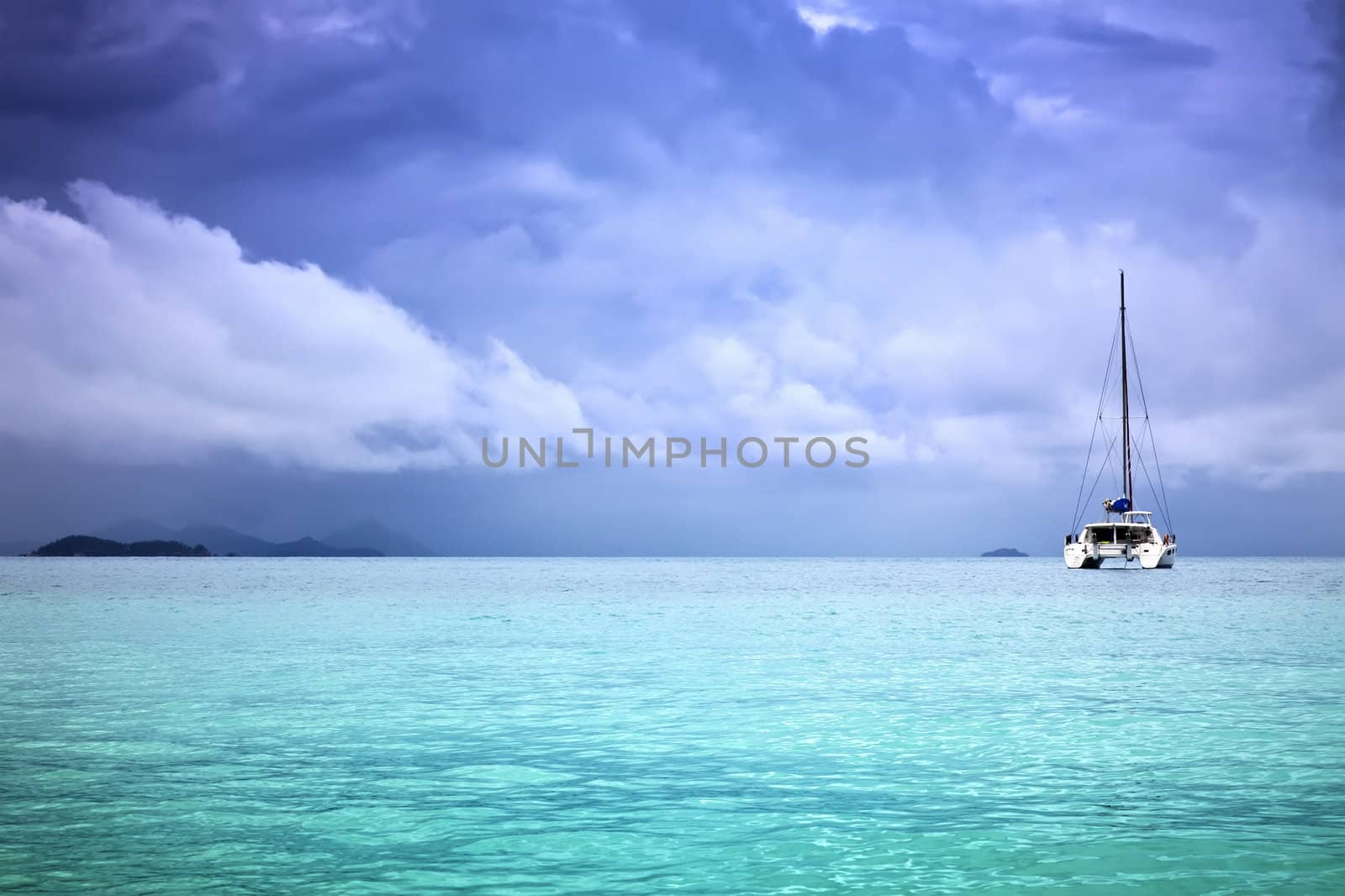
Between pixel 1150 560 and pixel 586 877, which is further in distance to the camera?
pixel 1150 560

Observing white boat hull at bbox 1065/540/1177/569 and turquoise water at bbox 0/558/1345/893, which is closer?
turquoise water at bbox 0/558/1345/893

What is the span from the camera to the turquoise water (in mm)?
11016

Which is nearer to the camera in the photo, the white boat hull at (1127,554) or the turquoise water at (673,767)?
the turquoise water at (673,767)

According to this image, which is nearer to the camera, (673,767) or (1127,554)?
(673,767)

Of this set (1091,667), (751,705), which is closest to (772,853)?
(751,705)

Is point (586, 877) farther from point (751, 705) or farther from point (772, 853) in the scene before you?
point (751, 705)

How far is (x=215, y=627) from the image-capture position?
45.8m

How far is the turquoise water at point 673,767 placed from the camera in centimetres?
1102

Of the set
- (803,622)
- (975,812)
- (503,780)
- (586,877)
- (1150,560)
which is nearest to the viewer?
(586,877)

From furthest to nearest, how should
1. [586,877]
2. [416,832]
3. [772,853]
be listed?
[416,832]
[772,853]
[586,877]

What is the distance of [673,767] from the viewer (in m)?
16.3

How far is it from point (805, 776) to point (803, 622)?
3444 centimetres

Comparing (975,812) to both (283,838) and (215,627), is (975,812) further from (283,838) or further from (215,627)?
(215,627)

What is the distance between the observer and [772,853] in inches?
454
